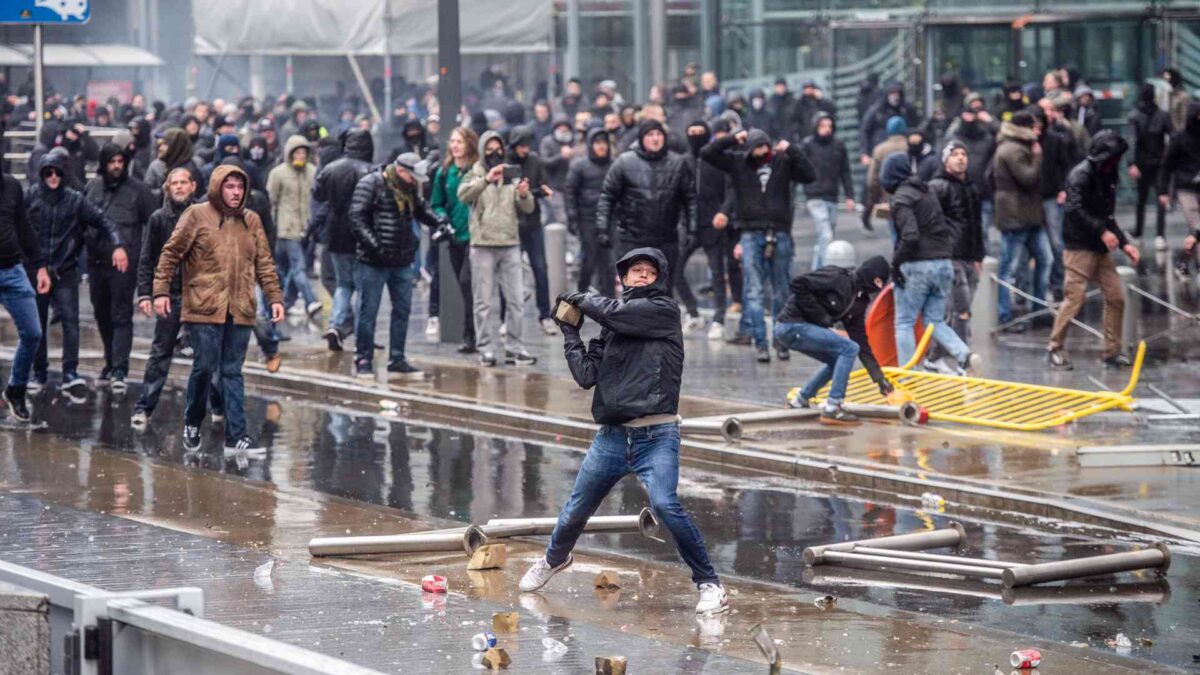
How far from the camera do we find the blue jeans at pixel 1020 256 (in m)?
18.4

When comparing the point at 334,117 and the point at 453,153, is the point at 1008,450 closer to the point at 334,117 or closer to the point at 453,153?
the point at 453,153

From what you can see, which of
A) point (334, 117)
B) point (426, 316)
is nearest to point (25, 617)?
point (426, 316)

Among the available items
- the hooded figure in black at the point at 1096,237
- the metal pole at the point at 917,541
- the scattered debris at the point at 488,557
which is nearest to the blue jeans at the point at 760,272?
the hooded figure in black at the point at 1096,237

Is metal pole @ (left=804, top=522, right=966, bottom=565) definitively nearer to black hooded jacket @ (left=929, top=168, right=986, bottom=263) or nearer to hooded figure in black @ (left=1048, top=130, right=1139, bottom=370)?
black hooded jacket @ (left=929, top=168, right=986, bottom=263)

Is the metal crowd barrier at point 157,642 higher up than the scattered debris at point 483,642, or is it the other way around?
the metal crowd barrier at point 157,642

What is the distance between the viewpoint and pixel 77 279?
49.7 ft

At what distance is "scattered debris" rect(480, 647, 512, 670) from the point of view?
7.15 meters

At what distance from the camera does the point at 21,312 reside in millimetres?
13594

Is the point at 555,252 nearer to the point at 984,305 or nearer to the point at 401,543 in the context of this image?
the point at 984,305

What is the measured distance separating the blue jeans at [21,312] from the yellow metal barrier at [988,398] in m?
5.68

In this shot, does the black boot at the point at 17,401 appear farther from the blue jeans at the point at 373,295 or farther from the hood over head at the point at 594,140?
the hood over head at the point at 594,140

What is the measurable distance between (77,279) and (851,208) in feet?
26.4

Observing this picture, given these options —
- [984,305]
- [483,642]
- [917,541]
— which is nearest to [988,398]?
[984,305]

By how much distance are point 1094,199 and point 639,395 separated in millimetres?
7764
